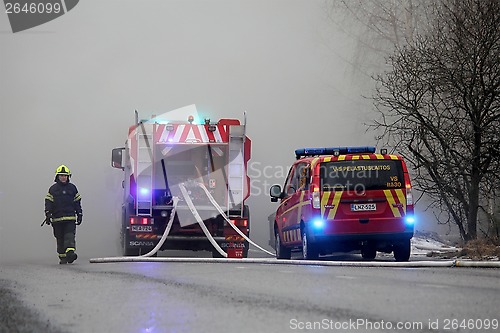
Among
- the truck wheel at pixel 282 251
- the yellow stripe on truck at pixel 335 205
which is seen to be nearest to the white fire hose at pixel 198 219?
the truck wheel at pixel 282 251

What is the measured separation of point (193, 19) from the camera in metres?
29.6

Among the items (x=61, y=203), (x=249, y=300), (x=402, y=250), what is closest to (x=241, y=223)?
(x=61, y=203)

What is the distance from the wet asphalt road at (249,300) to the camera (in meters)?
5.59

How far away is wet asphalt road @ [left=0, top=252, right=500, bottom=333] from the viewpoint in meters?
5.59

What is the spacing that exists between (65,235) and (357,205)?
15.3 ft

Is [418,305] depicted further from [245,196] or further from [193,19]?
[193,19]

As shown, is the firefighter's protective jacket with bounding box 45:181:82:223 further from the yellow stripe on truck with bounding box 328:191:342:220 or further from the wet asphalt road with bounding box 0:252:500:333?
the wet asphalt road with bounding box 0:252:500:333

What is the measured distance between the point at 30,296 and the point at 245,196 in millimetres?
8777

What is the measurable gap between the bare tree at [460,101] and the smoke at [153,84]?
274 inches

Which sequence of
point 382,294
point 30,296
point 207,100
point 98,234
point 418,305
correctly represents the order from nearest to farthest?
1. point 418,305
2. point 382,294
3. point 30,296
4. point 98,234
5. point 207,100

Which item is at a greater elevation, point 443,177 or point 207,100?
point 207,100

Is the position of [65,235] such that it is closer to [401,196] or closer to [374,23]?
[401,196]

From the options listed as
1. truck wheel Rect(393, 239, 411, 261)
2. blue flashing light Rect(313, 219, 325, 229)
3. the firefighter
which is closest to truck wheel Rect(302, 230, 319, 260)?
blue flashing light Rect(313, 219, 325, 229)

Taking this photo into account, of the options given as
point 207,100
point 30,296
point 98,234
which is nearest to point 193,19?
point 207,100
